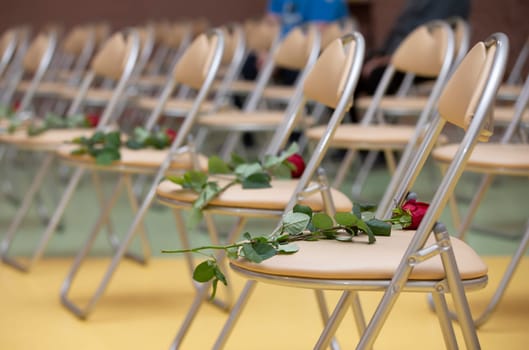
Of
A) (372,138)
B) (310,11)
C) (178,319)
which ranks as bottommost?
(178,319)

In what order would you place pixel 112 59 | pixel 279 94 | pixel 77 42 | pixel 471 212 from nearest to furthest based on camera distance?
pixel 471 212, pixel 112 59, pixel 279 94, pixel 77 42

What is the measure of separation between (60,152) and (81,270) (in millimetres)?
559

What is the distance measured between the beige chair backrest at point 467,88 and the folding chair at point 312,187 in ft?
1.01

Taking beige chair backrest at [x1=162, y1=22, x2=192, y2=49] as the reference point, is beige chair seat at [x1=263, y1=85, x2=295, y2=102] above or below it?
above

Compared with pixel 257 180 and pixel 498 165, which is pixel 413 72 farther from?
pixel 257 180

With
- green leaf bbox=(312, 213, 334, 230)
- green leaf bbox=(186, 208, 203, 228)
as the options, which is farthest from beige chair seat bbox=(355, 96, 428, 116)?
green leaf bbox=(312, 213, 334, 230)

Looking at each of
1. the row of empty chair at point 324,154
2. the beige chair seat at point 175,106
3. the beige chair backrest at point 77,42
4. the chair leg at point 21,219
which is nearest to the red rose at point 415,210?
the row of empty chair at point 324,154

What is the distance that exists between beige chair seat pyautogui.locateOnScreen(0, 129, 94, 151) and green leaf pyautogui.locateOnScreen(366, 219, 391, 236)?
193 cm

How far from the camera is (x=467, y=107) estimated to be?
2.19 metres

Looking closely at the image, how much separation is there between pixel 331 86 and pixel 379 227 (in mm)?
654

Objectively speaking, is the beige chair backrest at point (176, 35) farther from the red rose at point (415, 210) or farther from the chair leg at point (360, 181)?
the red rose at point (415, 210)

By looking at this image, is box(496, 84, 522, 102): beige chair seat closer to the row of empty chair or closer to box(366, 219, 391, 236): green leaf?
the row of empty chair

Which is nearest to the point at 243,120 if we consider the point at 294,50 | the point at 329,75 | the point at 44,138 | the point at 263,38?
the point at 294,50

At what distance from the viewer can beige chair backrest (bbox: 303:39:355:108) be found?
276cm
